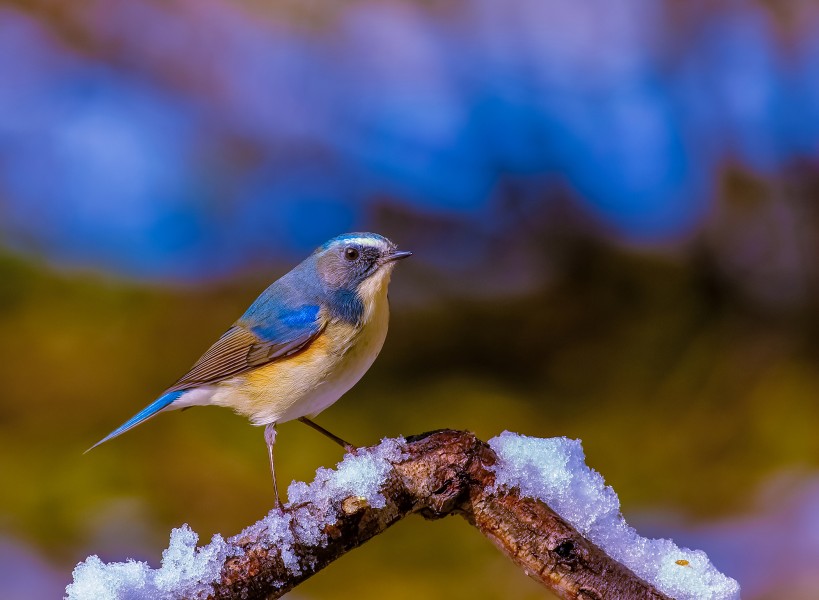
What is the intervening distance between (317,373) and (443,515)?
0.63m

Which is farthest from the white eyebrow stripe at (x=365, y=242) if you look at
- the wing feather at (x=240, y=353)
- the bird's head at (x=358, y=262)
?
the wing feather at (x=240, y=353)

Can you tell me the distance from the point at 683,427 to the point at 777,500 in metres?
0.74

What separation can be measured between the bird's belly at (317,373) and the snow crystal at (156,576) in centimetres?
64

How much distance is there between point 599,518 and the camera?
190 cm

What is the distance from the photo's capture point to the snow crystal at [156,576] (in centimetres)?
164

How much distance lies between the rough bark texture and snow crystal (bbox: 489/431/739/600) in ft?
0.26

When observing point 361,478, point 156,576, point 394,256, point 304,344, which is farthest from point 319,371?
point 156,576

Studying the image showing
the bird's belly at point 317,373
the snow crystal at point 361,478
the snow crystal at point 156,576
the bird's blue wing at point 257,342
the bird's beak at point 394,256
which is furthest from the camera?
the bird's beak at point 394,256

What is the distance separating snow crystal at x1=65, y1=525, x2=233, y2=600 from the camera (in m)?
1.64

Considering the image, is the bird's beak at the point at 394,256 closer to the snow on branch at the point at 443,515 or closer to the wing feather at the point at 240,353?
the wing feather at the point at 240,353

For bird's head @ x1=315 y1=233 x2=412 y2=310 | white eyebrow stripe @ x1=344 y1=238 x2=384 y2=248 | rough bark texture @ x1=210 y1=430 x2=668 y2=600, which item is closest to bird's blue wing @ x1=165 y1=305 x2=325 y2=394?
bird's head @ x1=315 y1=233 x2=412 y2=310

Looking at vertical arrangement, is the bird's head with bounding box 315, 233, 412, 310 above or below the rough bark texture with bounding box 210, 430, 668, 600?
above

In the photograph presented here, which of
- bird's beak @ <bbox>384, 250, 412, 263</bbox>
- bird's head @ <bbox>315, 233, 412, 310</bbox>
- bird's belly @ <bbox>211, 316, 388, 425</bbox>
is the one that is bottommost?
bird's belly @ <bbox>211, 316, 388, 425</bbox>

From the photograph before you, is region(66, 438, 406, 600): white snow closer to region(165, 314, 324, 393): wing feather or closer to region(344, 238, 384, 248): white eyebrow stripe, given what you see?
region(165, 314, 324, 393): wing feather
